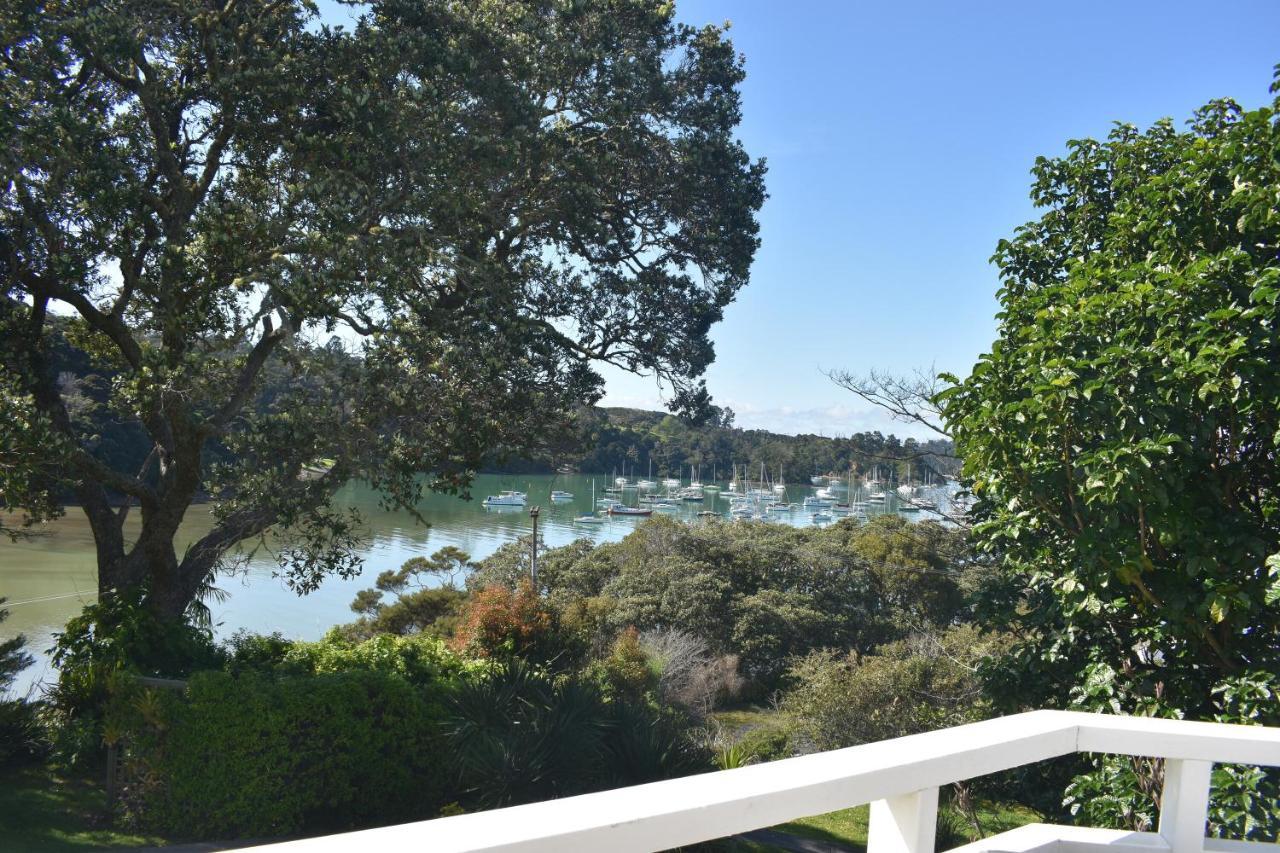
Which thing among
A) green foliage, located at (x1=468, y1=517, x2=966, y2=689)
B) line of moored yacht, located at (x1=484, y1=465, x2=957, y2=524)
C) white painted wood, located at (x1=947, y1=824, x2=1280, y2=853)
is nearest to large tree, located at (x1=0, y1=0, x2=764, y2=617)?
white painted wood, located at (x1=947, y1=824, x2=1280, y2=853)

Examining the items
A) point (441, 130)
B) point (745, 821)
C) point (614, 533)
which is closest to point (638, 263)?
point (441, 130)

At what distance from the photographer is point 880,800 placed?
1.64 m

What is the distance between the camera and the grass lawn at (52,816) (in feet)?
24.7

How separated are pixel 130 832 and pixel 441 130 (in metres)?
7.17

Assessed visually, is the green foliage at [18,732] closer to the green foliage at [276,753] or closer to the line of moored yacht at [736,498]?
the green foliage at [276,753]

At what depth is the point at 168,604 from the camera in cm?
1033

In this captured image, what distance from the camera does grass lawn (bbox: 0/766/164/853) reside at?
24.7 ft

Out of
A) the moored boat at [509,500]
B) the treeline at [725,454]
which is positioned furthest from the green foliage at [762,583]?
the moored boat at [509,500]

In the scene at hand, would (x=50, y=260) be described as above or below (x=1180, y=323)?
above

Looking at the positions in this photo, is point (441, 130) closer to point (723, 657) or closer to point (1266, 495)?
point (1266, 495)

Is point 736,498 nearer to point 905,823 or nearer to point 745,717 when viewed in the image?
point 745,717

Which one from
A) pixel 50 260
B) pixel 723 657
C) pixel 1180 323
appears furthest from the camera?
pixel 723 657

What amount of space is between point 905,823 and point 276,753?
26.6 ft

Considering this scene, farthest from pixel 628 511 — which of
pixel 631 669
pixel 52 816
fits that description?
pixel 52 816
